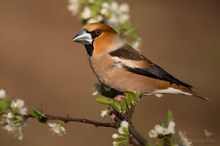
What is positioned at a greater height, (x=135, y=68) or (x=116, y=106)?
(x=135, y=68)

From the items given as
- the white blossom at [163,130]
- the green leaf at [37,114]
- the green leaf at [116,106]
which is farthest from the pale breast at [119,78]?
the white blossom at [163,130]

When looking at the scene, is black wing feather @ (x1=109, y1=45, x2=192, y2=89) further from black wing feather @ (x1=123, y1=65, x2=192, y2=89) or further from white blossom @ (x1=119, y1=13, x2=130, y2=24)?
white blossom @ (x1=119, y1=13, x2=130, y2=24)

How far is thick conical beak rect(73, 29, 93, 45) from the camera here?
12.0ft

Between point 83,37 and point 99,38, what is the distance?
8.3 inches

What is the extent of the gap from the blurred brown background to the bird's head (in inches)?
110

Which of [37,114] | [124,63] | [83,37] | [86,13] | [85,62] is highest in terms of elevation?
[85,62]

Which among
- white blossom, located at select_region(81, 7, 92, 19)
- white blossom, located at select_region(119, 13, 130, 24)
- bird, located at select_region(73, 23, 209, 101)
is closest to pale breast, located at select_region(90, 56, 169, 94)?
bird, located at select_region(73, 23, 209, 101)

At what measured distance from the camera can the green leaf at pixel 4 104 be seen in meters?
2.45

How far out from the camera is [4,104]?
8.06 ft

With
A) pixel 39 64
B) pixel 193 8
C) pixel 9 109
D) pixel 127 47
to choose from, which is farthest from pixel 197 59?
pixel 9 109

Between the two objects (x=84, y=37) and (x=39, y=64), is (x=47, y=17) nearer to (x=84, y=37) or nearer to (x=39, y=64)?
(x=39, y=64)

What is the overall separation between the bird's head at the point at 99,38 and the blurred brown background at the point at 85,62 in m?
2.79

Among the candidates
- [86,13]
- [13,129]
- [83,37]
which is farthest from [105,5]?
[13,129]

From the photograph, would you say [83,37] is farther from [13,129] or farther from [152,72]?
[13,129]
